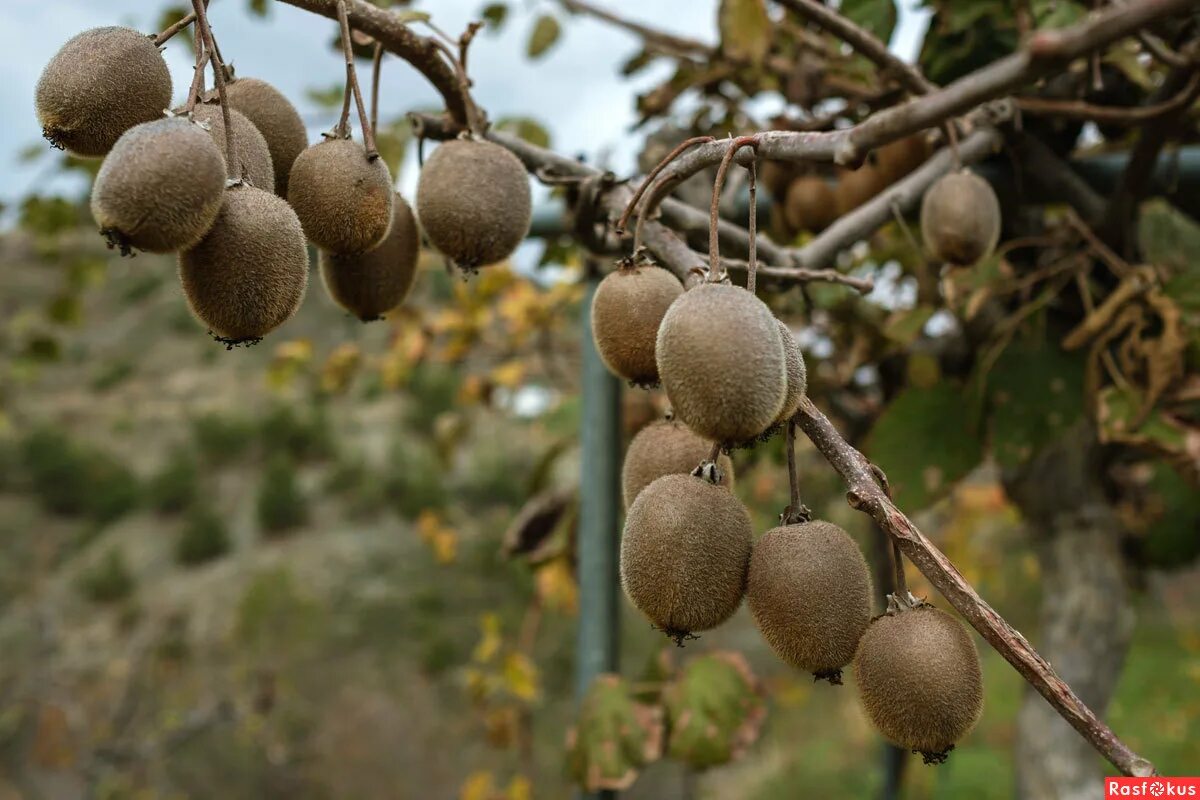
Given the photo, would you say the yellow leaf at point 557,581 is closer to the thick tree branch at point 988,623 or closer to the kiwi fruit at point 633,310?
the kiwi fruit at point 633,310

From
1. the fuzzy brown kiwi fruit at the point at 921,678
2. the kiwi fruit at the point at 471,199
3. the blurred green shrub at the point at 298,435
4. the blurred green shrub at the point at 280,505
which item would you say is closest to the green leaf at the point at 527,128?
the kiwi fruit at the point at 471,199

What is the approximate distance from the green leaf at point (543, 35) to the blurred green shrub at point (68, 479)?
5.74 m

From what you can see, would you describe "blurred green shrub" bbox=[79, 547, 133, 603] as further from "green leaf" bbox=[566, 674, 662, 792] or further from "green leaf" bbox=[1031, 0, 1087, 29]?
"green leaf" bbox=[1031, 0, 1087, 29]

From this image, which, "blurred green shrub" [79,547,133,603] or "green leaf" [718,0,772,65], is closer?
"green leaf" [718,0,772,65]

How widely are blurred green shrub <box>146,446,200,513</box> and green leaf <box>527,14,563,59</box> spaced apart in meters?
5.58

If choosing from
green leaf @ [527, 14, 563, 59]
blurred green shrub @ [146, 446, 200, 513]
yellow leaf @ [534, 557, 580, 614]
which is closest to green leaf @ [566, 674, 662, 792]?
yellow leaf @ [534, 557, 580, 614]

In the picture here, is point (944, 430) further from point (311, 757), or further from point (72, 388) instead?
point (72, 388)

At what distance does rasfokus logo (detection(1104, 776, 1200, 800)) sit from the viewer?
43cm

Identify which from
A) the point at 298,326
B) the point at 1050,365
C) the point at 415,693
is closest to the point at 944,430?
the point at 1050,365

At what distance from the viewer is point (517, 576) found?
16.1ft

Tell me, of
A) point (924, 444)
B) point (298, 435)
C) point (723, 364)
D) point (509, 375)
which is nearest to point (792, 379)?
point (723, 364)

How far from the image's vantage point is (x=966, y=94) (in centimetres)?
41

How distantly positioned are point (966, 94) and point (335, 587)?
5420mm

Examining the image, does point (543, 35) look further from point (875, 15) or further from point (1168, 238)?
point (1168, 238)
